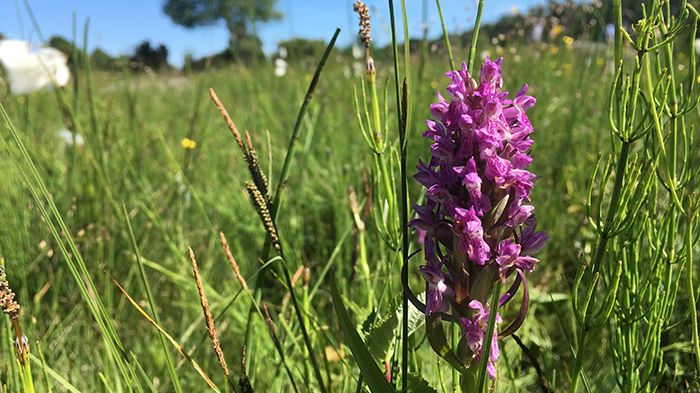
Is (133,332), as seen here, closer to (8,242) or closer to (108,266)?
(108,266)

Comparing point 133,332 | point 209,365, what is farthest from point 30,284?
point 209,365

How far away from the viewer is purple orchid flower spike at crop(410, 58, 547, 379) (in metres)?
0.60

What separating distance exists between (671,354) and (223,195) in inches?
62.5

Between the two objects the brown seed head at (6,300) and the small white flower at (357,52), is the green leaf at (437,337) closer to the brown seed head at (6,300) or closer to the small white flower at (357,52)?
the brown seed head at (6,300)

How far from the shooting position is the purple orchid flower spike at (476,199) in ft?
1.97

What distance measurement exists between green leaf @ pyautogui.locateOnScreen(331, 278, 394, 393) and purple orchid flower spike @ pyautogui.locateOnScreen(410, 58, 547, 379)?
73mm

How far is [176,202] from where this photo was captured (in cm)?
188

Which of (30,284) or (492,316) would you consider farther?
(30,284)

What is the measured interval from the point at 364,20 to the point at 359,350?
40 cm

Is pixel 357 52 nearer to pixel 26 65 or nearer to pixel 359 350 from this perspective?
pixel 26 65

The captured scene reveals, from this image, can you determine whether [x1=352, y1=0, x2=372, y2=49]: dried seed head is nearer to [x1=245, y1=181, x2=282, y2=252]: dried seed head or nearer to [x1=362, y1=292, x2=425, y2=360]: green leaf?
[x1=245, y1=181, x2=282, y2=252]: dried seed head

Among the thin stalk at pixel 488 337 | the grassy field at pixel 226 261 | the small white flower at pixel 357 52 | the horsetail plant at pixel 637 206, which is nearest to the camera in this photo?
the thin stalk at pixel 488 337

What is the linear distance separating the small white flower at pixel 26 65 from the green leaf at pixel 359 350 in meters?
1.74

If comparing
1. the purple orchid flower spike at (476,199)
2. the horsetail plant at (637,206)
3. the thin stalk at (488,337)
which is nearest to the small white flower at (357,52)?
the horsetail plant at (637,206)
